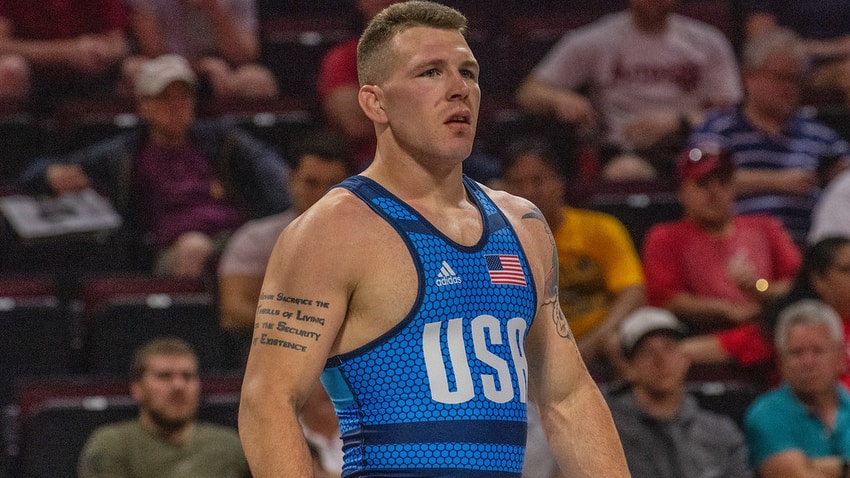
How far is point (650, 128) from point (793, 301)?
1646mm

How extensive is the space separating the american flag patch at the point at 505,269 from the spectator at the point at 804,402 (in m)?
3.00

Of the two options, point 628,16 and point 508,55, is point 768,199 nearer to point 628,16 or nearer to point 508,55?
point 628,16

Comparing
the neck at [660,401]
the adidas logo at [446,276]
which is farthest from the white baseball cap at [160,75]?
the adidas logo at [446,276]

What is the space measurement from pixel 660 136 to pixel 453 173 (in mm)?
4661

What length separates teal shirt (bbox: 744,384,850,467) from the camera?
5820 mm

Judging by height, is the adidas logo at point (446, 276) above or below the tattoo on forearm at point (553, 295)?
above

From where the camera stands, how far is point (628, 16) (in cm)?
802

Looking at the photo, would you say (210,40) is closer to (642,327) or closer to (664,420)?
(642,327)

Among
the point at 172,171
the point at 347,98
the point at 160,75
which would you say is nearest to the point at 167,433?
the point at 172,171

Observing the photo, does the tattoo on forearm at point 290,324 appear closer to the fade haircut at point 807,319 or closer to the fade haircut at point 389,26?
the fade haircut at point 389,26

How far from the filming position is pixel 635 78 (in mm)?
7906

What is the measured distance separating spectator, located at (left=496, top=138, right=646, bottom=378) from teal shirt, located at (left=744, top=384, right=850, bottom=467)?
896 millimetres

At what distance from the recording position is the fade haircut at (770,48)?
7.59 meters

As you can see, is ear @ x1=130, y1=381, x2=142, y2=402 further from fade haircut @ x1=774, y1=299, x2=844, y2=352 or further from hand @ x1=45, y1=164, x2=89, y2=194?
fade haircut @ x1=774, y1=299, x2=844, y2=352
